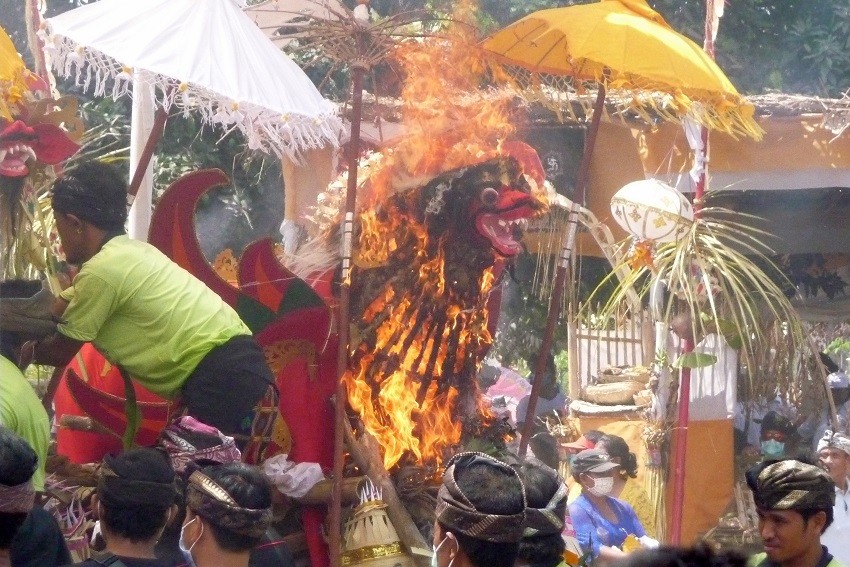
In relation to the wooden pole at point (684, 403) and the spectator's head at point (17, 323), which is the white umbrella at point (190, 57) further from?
the wooden pole at point (684, 403)

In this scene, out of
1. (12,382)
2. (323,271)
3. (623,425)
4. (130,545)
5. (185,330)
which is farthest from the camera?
(623,425)

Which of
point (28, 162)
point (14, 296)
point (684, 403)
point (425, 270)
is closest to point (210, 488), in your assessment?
point (14, 296)

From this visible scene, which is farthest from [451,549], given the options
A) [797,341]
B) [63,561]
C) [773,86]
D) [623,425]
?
[773,86]

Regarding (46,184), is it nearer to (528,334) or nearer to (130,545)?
(130,545)

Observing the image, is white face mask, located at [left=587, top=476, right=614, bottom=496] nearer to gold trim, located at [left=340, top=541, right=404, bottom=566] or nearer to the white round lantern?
gold trim, located at [left=340, top=541, right=404, bottom=566]

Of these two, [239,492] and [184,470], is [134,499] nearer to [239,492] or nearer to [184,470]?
[239,492]

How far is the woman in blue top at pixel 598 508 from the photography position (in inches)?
227

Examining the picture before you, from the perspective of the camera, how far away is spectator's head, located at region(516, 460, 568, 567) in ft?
10.2

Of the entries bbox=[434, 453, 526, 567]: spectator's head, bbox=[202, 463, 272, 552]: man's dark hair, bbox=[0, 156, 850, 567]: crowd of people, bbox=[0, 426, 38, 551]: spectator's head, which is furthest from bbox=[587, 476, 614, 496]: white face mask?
bbox=[0, 426, 38, 551]: spectator's head

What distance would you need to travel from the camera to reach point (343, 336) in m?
5.06

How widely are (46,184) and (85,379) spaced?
841mm

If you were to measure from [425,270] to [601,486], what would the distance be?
5.03ft

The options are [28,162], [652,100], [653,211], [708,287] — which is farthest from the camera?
[653,211]

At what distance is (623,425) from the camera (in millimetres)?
8086
